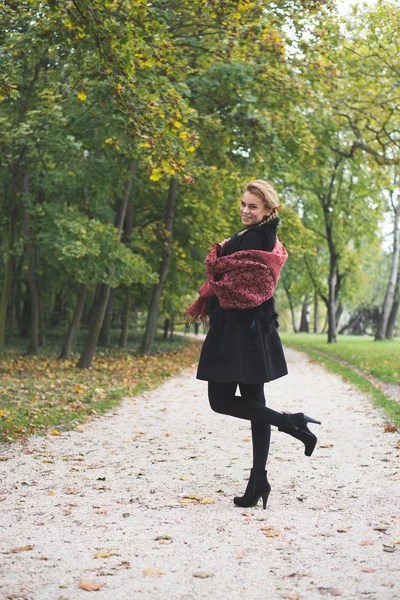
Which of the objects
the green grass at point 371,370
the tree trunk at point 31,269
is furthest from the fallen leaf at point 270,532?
the tree trunk at point 31,269

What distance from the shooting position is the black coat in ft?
16.5

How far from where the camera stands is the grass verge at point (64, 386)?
349 inches

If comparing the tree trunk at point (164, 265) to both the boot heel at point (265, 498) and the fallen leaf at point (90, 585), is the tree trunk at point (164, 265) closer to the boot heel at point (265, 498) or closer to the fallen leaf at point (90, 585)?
the boot heel at point (265, 498)

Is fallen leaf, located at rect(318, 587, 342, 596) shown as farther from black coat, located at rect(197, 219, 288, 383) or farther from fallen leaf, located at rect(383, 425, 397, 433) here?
fallen leaf, located at rect(383, 425, 397, 433)

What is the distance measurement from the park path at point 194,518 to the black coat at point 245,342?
3.05 feet

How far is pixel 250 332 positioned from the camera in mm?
5094

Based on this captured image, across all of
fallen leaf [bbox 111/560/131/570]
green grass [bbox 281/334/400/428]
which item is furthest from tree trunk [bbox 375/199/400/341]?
fallen leaf [bbox 111/560/131/570]

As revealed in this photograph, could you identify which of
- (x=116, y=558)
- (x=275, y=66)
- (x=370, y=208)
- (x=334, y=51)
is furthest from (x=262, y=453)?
(x=370, y=208)

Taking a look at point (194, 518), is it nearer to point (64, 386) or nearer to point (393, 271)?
point (64, 386)

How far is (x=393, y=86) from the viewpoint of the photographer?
17922 mm

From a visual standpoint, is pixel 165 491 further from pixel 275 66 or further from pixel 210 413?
pixel 275 66

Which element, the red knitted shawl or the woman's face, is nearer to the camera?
the red knitted shawl

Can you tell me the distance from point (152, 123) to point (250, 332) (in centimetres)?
420

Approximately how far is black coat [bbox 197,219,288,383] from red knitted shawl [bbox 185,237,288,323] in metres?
0.08
